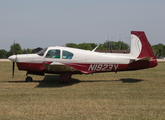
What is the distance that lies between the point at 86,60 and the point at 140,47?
3118 mm

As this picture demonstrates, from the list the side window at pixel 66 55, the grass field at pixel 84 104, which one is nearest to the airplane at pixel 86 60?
the side window at pixel 66 55

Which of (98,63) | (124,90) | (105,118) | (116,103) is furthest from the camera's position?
(98,63)

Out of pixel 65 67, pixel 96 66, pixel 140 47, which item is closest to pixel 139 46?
pixel 140 47

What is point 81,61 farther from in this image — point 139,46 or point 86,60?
point 139,46

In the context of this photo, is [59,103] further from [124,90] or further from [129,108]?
[124,90]

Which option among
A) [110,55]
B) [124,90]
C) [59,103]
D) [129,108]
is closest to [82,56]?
[110,55]

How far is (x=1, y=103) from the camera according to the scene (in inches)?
248

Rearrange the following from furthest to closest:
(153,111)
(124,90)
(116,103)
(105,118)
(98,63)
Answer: (98,63), (124,90), (116,103), (153,111), (105,118)

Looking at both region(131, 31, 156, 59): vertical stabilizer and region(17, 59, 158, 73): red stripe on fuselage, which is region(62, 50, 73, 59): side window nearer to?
region(17, 59, 158, 73): red stripe on fuselage

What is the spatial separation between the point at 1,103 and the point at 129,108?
14.0 ft

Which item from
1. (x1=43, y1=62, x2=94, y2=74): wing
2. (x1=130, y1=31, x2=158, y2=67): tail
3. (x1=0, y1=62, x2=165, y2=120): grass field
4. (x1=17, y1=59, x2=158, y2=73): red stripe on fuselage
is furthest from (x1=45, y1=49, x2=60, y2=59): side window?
(x1=130, y1=31, x2=158, y2=67): tail

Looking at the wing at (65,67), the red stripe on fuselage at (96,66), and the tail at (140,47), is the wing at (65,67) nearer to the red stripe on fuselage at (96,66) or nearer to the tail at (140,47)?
the red stripe on fuselage at (96,66)

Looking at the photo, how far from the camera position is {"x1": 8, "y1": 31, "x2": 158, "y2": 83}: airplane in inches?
388

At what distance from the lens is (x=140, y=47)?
10273 millimetres
